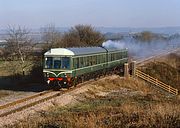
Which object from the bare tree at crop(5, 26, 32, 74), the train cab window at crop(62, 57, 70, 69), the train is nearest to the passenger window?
the train

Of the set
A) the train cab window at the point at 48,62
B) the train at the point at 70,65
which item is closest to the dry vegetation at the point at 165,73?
the train at the point at 70,65

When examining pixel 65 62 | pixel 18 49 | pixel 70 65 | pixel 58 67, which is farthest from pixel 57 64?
pixel 18 49

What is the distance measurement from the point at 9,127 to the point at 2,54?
35836 millimetres

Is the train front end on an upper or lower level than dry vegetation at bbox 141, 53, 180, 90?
upper

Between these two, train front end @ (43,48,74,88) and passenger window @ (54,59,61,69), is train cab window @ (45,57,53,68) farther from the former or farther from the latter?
passenger window @ (54,59,61,69)

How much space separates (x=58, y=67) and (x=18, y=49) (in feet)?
52.7

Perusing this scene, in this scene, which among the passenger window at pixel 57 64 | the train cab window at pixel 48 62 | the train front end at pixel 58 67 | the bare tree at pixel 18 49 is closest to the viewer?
the train front end at pixel 58 67

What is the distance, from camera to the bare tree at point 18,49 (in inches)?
1607

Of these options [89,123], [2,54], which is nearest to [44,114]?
[89,123]

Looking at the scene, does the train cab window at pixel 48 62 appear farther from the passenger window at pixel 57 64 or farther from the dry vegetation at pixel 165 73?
the dry vegetation at pixel 165 73

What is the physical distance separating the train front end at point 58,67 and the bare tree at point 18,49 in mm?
12739

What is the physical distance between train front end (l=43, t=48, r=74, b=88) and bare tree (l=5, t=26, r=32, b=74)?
12.7 m

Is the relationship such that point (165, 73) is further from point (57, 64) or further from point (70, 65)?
point (57, 64)

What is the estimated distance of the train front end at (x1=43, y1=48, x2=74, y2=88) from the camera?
25984 millimetres
